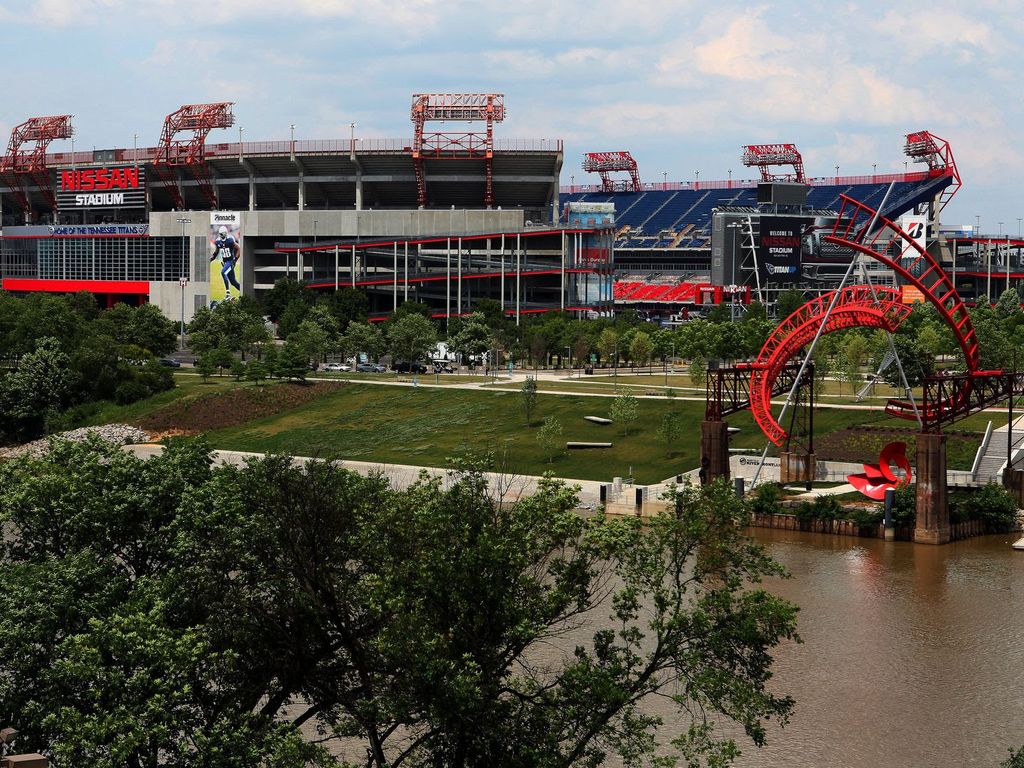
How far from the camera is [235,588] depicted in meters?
34.3

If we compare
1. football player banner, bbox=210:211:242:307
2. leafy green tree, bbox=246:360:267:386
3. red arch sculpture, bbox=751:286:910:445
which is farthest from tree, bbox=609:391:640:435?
football player banner, bbox=210:211:242:307

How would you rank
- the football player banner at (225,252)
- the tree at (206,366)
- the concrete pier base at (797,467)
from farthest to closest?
the football player banner at (225,252)
the tree at (206,366)
the concrete pier base at (797,467)

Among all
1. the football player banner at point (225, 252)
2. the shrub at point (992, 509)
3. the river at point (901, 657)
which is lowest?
the river at point (901, 657)

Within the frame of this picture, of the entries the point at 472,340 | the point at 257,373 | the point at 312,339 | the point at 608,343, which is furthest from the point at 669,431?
the point at 312,339

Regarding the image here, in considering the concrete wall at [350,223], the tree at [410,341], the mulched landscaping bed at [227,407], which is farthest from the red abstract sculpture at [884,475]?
the concrete wall at [350,223]

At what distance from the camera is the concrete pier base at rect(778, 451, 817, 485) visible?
7619cm

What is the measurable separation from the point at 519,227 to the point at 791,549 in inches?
4460

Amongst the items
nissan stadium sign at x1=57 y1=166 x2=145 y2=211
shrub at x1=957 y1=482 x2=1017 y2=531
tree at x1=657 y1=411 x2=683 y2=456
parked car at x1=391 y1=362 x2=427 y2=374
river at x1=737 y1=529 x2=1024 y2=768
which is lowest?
river at x1=737 y1=529 x2=1024 y2=768

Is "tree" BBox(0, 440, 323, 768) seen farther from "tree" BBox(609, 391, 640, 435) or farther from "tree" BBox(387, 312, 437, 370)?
"tree" BBox(387, 312, 437, 370)

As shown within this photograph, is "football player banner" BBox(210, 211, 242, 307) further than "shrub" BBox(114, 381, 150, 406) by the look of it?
Yes

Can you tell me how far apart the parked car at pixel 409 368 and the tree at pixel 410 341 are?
55cm

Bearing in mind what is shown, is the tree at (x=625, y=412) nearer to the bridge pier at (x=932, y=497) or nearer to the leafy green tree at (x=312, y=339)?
the bridge pier at (x=932, y=497)

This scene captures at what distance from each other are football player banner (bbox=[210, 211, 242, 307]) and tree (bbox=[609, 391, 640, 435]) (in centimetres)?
9430

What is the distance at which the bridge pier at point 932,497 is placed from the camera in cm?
6469
